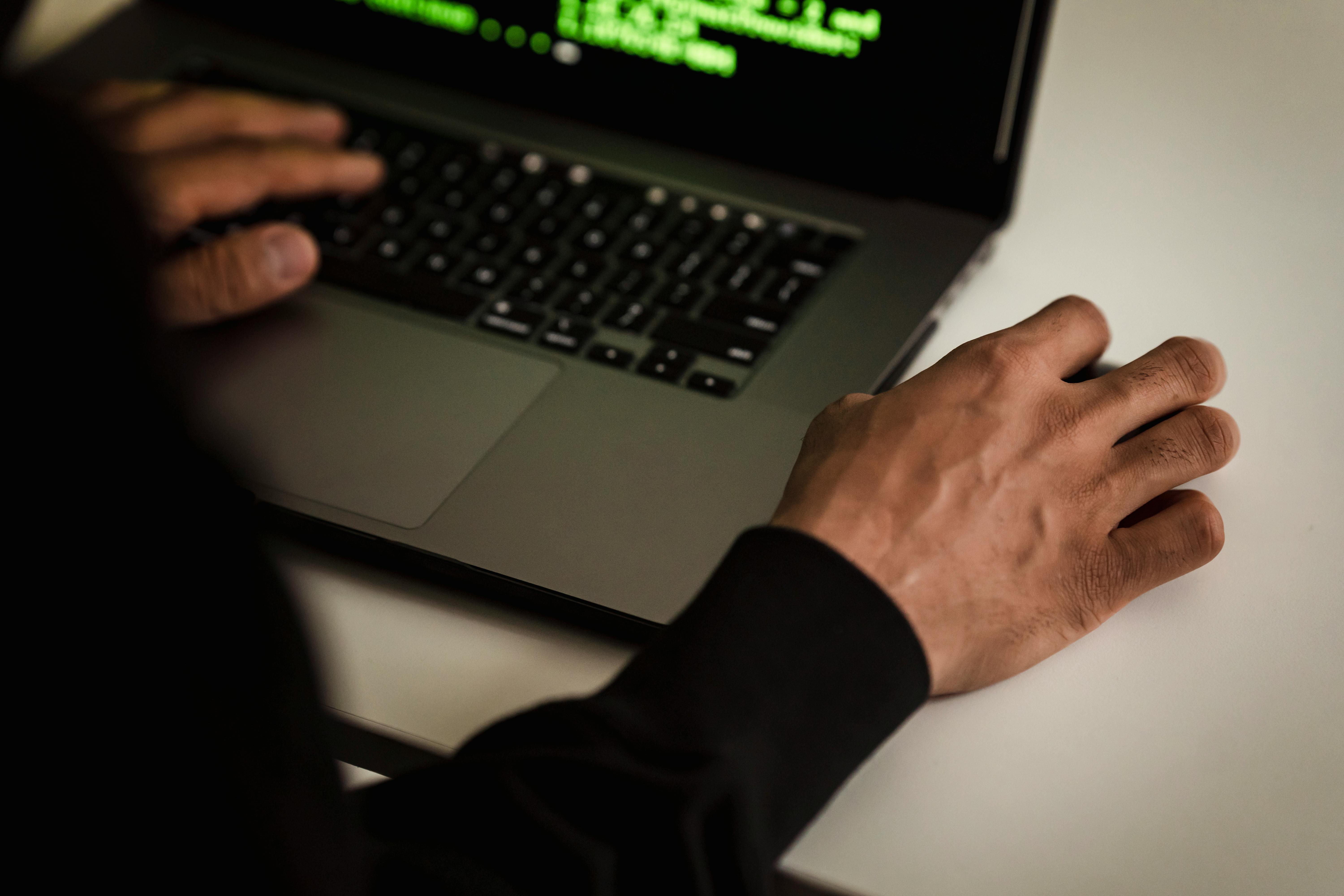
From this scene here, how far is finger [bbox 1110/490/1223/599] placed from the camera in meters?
0.53

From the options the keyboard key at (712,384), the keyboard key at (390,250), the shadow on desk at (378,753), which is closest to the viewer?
the shadow on desk at (378,753)

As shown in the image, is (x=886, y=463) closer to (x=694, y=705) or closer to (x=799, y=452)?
(x=799, y=452)

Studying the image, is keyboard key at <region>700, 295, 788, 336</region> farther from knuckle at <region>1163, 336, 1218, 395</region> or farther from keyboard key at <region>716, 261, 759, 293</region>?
knuckle at <region>1163, 336, 1218, 395</region>

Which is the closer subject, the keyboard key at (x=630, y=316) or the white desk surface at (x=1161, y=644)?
the white desk surface at (x=1161, y=644)

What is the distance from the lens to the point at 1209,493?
597 millimetres

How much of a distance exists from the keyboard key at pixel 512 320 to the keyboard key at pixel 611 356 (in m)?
0.04

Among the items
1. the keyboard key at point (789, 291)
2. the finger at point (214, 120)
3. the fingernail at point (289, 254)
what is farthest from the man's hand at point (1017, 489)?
the finger at point (214, 120)

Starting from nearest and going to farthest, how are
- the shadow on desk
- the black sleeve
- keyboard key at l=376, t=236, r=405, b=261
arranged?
the black sleeve < the shadow on desk < keyboard key at l=376, t=236, r=405, b=261

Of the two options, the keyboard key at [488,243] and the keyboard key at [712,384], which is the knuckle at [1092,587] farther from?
the keyboard key at [488,243]

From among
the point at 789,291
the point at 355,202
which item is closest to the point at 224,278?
the point at 355,202

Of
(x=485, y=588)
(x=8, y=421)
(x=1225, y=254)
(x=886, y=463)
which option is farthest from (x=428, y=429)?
(x=1225, y=254)

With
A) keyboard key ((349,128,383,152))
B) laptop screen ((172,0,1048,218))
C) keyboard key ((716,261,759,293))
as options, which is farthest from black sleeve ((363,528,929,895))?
keyboard key ((349,128,383,152))

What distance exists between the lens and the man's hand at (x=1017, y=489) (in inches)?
20.1

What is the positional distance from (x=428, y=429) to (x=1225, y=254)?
0.51 m
